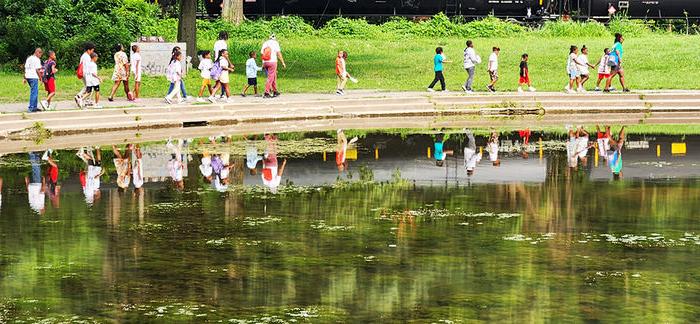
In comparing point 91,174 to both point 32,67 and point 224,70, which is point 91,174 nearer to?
point 32,67

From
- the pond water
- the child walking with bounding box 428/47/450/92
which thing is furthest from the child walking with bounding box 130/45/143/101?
the child walking with bounding box 428/47/450/92

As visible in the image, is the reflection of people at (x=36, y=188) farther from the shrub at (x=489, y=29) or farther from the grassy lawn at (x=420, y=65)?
the shrub at (x=489, y=29)

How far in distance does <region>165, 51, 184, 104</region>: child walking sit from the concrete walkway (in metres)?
0.43

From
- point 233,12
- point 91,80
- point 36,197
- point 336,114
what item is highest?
point 233,12

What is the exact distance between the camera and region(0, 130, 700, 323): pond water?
14461 millimetres

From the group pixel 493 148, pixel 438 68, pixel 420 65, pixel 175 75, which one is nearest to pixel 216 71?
pixel 175 75

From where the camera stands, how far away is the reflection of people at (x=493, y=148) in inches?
1045

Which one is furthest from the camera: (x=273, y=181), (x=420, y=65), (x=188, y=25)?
(x=420, y=65)

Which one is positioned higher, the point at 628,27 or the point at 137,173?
the point at 628,27

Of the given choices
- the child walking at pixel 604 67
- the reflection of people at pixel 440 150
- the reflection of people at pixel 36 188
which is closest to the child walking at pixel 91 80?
the reflection of people at pixel 36 188

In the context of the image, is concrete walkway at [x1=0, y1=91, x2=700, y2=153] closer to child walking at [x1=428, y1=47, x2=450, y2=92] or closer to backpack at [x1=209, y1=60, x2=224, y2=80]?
child walking at [x1=428, y1=47, x2=450, y2=92]

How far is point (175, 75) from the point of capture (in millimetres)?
34344

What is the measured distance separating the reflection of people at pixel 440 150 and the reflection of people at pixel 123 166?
19.1 ft

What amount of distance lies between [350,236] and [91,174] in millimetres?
7480
